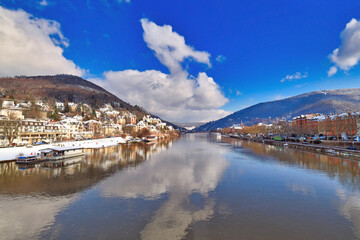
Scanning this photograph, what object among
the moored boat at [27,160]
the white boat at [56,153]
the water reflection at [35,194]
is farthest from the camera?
the white boat at [56,153]

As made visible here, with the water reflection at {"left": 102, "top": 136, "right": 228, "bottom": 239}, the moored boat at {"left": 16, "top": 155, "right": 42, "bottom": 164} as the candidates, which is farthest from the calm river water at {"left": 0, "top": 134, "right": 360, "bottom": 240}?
the moored boat at {"left": 16, "top": 155, "right": 42, "bottom": 164}

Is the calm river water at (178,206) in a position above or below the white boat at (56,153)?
below

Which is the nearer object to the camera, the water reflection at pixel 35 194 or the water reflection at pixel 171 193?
the water reflection at pixel 171 193

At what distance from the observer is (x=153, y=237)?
38.7 ft

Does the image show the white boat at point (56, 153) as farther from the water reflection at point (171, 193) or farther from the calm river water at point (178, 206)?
the water reflection at point (171, 193)

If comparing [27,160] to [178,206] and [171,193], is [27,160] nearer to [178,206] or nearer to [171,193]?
[171,193]

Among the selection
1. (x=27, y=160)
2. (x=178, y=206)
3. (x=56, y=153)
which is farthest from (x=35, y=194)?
(x=56, y=153)

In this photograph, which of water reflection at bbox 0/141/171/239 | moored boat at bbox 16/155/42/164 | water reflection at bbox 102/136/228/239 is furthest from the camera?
moored boat at bbox 16/155/42/164

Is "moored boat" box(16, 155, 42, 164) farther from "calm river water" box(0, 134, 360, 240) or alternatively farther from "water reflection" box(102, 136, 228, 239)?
"water reflection" box(102, 136, 228, 239)

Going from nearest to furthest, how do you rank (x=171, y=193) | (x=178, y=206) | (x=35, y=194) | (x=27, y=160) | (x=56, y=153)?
(x=178, y=206), (x=35, y=194), (x=171, y=193), (x=27, y=160), (x=56, y=153)

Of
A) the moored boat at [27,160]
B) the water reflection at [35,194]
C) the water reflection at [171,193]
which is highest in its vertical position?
the moored boat at [27,160]

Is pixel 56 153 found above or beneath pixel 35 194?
above

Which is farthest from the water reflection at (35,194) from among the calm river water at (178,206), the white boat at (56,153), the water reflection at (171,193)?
the white boat at (56,153)

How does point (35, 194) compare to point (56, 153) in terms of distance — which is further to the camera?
point (56, 153)
